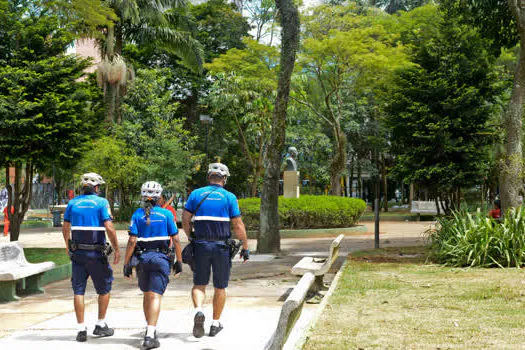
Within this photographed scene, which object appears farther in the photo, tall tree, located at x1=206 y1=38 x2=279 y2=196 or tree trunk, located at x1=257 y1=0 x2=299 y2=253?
tall tree, located at x1=206 y1=38 x2=279 y2=196

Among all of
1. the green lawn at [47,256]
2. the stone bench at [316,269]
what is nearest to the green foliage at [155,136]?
the green lawn at [47,256]

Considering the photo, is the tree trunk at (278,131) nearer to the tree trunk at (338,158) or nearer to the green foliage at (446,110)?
the green foliage at (446,110)

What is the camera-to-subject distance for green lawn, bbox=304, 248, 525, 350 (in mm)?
5926

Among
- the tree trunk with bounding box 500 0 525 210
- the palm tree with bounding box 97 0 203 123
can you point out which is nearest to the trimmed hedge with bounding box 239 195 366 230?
the palm tree with bounding box 97 0 203 123

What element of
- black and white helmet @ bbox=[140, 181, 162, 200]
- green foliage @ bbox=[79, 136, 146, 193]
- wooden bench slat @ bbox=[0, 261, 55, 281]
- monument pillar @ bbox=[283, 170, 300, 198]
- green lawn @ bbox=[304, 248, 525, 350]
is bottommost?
green lawn @ bbox=[304, 248, 525, 350]

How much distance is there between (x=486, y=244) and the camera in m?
11.4

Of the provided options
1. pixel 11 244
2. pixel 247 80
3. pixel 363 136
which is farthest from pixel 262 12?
pixel 11 244

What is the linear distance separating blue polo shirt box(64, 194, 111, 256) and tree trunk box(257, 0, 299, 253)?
356 inches

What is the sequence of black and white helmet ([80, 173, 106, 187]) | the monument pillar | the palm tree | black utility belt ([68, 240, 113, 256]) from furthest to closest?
1. the palm tree
2. the monument pillar
3. black and white helmet ([80, 173, 106, 187])
4. black utility belt ([68, 240, 113, 256])

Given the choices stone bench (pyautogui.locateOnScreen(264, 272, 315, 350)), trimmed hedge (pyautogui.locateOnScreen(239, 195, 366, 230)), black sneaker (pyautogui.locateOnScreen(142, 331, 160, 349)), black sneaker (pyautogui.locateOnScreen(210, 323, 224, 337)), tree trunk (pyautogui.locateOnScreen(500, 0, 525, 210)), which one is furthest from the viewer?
trimmed hedge (pyautogui.locateOnScreen(239, 195, 366, 230))

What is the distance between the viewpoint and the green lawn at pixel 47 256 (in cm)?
1378

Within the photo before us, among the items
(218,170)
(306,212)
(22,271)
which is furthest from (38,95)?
(306,212)

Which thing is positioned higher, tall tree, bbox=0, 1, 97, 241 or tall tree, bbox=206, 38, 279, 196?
tall tree, bbox=206, 38, 279, 196

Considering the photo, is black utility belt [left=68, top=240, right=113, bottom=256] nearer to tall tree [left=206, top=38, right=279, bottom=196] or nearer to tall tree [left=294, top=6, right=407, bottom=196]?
tall tree [left=206, top=38, right=279, bottom=196]
